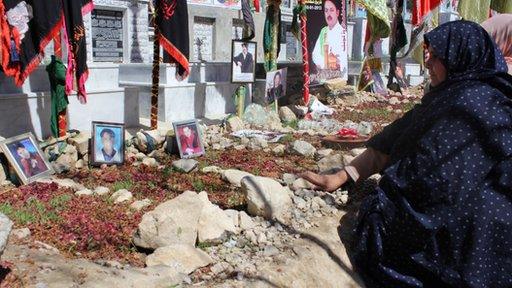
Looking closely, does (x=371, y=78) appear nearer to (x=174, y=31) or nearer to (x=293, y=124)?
(x=293, y=124)

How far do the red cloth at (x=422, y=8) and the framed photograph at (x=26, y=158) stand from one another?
9588mm

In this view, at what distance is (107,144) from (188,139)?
95cm

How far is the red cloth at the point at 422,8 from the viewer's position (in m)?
11.9

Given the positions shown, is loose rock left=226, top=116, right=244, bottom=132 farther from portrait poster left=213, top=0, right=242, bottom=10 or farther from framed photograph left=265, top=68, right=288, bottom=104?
portrait poster left=213, top=0, right=242, bottom=10

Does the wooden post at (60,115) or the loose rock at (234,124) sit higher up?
the wooden post at (60,115)

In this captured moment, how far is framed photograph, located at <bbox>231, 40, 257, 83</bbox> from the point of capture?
362 inches

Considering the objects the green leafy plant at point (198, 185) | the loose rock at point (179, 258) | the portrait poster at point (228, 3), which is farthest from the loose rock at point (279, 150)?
the portrait poster at point (228, 3)

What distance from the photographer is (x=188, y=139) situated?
617 centimetres

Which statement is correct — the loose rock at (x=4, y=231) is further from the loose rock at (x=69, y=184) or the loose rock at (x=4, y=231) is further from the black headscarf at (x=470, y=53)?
the black headscarf at (x=470, y=53)

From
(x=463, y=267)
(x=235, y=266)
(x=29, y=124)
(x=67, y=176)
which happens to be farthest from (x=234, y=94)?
(x=463, y=267)

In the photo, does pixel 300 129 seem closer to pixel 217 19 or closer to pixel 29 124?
pixel 29 124

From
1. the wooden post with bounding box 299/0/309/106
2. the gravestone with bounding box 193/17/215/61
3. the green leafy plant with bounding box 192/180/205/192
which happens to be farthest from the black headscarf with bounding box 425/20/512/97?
the gravestone with bounding box 193/17/215/61

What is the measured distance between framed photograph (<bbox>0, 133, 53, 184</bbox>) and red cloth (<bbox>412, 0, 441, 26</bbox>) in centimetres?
959

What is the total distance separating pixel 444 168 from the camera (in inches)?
104
